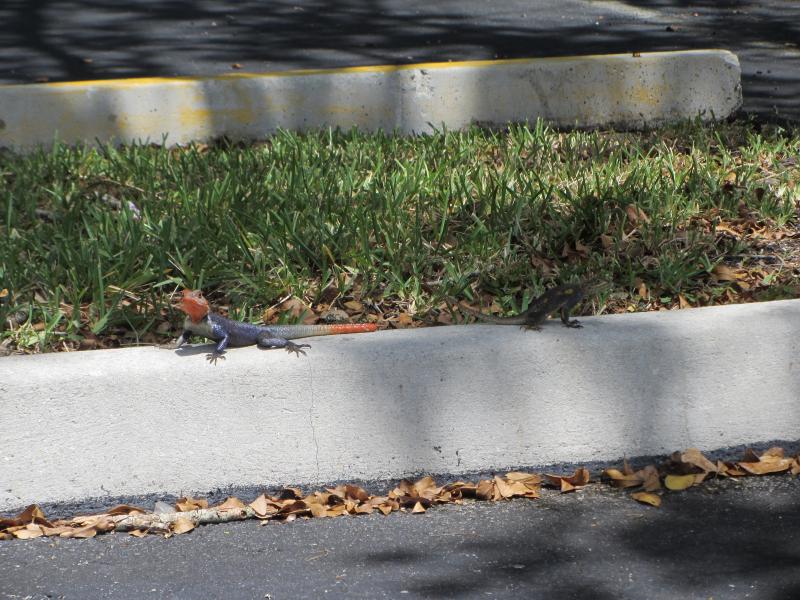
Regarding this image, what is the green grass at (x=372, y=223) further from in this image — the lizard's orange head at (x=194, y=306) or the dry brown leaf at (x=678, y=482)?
the dry brown leaf at (x=678, y=482)

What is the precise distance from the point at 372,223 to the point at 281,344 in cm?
139

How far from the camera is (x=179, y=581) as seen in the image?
11.0 ft

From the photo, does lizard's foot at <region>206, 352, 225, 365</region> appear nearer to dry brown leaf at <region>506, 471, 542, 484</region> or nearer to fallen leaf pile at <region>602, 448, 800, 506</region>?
dry brown leaf at <region>506, 471, 542, 484</region>

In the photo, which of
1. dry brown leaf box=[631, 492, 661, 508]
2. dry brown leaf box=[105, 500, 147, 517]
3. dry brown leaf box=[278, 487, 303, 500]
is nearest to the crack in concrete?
dry brown leaf box=[278, 487, 303, 500]

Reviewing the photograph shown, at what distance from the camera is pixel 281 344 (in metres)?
4.11

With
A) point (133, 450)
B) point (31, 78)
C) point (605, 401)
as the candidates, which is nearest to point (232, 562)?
point (133, 450)

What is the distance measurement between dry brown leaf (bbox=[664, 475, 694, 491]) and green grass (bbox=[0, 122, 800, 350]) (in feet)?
3.75

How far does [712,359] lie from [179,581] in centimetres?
219

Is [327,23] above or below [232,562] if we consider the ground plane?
above

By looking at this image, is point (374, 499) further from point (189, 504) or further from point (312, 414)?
point (189, 504)

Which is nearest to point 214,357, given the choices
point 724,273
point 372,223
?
point 372,223

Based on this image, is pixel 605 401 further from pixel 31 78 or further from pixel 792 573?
pixel 31 78

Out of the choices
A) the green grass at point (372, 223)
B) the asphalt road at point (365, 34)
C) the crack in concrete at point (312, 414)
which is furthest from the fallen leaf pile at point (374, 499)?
the asphalt road at point (365, 34)

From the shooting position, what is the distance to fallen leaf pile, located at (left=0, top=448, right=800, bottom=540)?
376 cm
